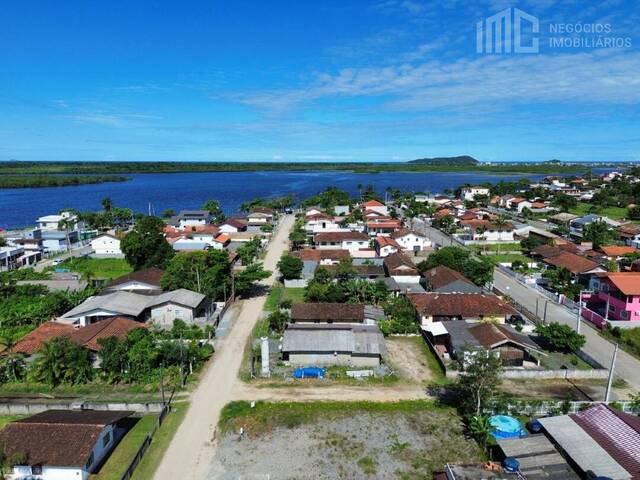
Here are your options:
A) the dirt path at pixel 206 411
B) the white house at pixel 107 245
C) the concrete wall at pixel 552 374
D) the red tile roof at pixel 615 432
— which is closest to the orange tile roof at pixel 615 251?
the concrete wall at pixel 552 374

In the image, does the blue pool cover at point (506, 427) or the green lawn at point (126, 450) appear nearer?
the green lawn at point (126, 450)

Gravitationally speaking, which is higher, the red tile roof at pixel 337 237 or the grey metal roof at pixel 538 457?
the red tile roof at pixel 337 237

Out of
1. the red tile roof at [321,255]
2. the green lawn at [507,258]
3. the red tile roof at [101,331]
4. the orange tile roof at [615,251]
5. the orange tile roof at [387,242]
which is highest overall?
the orange tile roof at [387,242]

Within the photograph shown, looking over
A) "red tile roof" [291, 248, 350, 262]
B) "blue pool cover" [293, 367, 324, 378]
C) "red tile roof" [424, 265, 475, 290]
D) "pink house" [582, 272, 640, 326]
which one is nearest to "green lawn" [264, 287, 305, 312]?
"red tile roof" [291, 248, 350, 262]

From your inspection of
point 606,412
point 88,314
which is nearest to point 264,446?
point 606,412

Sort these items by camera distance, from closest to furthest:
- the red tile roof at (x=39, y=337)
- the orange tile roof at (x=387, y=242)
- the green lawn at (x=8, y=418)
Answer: the green lawn at (x=8, y=418)
the red tile roof at (x=39, y=337)
the orange tile roof at (x=387, y=242)

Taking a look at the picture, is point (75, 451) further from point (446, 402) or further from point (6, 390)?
point (446, 402)

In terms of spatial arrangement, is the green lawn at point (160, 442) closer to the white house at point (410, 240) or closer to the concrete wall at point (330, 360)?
the concrete wall at point (330, 360)
